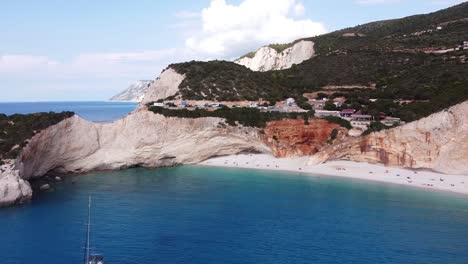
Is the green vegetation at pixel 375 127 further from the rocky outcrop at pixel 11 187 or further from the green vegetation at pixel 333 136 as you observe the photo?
the rocky outcrop at pixel 11 187

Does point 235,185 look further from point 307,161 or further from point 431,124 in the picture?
point 431,124

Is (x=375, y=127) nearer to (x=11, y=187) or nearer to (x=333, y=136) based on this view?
(x=333, y=136)

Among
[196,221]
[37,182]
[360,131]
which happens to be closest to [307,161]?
[360,131]

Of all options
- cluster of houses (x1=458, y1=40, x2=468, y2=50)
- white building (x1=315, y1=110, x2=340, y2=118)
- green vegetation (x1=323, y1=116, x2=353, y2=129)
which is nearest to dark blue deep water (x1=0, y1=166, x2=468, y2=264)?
green vegetation (x1=323, y1=116, x2=353, y2=129)

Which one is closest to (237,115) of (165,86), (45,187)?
(165,86)

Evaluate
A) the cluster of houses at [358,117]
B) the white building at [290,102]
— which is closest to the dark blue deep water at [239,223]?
the cluster of houses at [358,117]

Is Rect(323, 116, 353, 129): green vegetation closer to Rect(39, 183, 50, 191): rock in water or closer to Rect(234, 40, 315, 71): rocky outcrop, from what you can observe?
Rect(39, 183, 50, 191): rock in water
